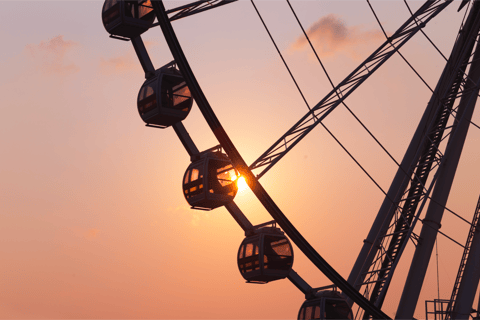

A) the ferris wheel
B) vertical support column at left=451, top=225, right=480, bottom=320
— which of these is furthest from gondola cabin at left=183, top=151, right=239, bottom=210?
vertical support column at left=451, top=225, right=480, bottom=320

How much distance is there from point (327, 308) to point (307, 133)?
25.7 feet

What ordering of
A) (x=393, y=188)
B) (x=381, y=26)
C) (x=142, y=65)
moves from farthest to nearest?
(x=393, y=188) → (x=142, y=65) → (x=381, y=26)

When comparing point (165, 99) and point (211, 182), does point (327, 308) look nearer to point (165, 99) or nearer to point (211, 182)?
point (211, 182)

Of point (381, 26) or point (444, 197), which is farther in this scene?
point (444, 197)

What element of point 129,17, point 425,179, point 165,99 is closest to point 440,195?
point 425,179

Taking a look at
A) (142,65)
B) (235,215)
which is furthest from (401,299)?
(142,65)

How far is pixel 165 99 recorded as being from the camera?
2795cm

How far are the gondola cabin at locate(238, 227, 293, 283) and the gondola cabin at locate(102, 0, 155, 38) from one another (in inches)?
340

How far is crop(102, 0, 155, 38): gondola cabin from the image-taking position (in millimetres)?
27719

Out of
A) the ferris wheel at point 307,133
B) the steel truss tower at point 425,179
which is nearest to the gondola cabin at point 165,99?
the ferris wheel at point 307,133

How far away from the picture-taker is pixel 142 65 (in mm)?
28578

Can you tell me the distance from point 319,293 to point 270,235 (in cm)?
407

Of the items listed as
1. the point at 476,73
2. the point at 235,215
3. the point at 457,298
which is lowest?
the point at 457,298

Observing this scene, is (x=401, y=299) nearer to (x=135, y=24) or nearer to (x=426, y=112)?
(x=426, y=112)
